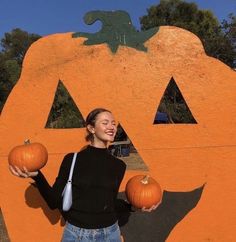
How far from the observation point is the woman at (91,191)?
2.30 m

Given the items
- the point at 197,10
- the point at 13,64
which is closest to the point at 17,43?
the point at 13,64

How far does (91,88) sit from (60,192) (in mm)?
1624

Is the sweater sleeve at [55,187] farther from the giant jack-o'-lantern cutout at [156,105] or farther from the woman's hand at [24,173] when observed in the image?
the giant jack-o'-lantern cutout at [156,105]

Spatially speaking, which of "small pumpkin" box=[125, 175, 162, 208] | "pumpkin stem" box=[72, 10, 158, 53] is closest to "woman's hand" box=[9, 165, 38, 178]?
"small pumpkin" box=[125, 175, 162, 208]

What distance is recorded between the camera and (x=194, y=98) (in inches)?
150

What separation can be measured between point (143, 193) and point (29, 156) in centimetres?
74

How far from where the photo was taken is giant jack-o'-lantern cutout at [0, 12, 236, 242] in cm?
377

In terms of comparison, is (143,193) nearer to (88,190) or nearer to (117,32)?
(88,190)

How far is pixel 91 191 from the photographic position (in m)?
2.32

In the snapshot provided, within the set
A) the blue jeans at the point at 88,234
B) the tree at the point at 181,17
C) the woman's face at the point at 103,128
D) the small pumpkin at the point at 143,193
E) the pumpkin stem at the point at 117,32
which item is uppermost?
the tree at the point at 181,17

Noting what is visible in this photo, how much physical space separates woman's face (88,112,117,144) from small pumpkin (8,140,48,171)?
47cm

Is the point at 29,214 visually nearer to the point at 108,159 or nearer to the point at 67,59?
the point at 67,59

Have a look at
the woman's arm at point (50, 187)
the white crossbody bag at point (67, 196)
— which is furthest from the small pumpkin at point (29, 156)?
the white crossbody bag at point (67, 196)

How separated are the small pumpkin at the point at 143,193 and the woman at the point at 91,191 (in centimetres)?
26
